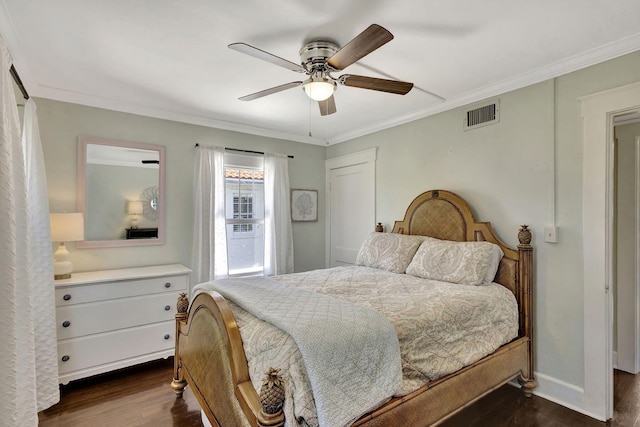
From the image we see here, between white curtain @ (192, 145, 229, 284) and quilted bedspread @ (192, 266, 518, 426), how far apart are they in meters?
1.33

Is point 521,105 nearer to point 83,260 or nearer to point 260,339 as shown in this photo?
point 260,339

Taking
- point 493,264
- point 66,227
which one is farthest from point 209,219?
point 493,264

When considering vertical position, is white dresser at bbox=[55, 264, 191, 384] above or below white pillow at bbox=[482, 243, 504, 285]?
below

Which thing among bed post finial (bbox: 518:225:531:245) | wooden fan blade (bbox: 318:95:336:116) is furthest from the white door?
bed post finial (bbox: 518:225:531:245)

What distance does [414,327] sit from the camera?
5.62 feet

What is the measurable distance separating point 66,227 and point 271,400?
2.49m

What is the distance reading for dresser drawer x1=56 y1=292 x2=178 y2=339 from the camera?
99.7 inches

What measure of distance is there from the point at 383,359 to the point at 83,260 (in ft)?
9.77

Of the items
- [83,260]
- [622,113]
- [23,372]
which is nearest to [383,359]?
[23,372]

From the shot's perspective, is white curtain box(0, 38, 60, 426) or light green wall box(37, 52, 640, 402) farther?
light green wall box(37, 52, 640, 402)

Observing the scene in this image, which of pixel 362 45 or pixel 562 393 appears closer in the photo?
pixel 362 45

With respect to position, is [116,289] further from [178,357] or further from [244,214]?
[244,214]

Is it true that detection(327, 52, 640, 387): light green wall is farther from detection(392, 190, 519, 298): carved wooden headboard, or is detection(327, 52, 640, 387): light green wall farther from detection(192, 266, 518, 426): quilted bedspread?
detection(192, 266, 518, 426): quilted bedspread

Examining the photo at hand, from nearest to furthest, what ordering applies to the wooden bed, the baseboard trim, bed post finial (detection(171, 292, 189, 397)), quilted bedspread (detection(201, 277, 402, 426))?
quilted bedspread (detection(201, 277, 402, 426)) < the wooden bed < the baseboard trim < bed post finial (detection(171, 292, 189, 397))
